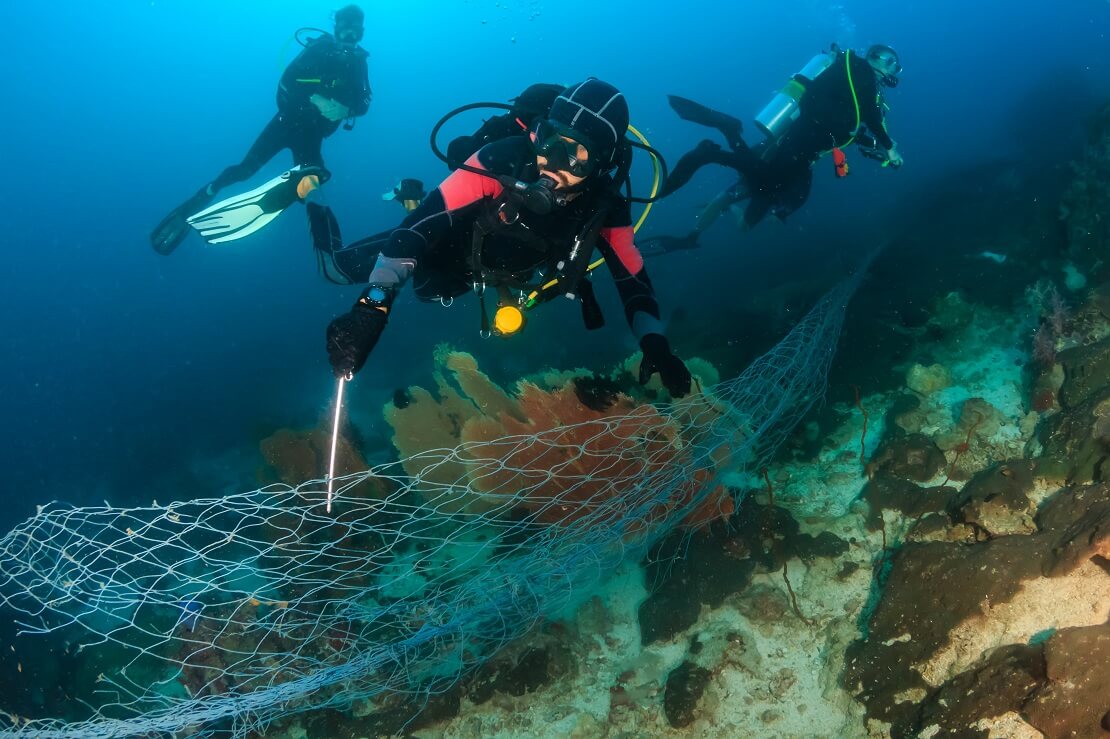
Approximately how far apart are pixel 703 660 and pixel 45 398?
33.1 meters

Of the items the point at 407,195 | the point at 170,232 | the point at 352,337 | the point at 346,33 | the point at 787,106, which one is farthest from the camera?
the point at 346,33

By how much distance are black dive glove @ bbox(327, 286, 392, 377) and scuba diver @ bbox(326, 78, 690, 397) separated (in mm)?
61

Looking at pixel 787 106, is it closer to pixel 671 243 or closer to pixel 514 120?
pixel 671 243

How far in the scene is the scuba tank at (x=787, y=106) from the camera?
369 inches

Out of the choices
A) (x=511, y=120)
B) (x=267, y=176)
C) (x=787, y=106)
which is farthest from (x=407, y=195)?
(x=267, y=176)

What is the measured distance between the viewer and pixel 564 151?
144 inches

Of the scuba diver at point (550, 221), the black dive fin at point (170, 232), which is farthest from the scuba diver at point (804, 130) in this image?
the black dive fin at point (170, 232)

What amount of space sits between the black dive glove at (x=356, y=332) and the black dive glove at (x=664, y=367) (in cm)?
181

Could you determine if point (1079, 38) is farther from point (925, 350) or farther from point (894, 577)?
point (894, 577)

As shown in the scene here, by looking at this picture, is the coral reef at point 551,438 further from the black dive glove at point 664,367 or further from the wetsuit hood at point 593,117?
the wetsuit hood at point 593,117

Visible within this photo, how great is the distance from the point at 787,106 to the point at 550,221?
775 centimetres

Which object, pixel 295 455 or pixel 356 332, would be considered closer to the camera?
pixel 356 332

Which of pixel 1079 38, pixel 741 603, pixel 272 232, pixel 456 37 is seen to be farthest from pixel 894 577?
pixel 456 37

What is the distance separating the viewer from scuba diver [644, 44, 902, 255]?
26.9ft
